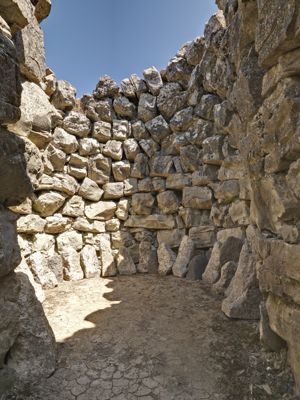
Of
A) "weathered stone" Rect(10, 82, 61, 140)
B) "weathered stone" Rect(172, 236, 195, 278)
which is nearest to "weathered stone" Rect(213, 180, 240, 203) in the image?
"weathered stone" Rect(172, 236, 195, 278)

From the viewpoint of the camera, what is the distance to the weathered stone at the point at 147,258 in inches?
269

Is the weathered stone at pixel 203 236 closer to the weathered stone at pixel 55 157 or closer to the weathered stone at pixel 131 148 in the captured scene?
the weathered stone at pixel 131 148

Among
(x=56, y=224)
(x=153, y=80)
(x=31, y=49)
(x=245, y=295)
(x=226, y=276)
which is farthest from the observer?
(x=153, y=80)

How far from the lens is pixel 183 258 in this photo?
622cm

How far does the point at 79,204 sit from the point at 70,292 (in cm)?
239

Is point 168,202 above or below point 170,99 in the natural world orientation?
below

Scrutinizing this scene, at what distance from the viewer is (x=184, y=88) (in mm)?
7258

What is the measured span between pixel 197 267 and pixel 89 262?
2.70 m

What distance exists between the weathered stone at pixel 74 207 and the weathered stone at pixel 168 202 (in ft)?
6.86

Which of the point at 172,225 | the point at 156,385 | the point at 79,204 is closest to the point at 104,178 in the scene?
the point at 79,204

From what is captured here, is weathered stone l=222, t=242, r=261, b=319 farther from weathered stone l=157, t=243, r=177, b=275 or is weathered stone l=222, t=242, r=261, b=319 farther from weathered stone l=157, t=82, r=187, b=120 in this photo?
weathered stone l=157, t=82, r=187, b=120

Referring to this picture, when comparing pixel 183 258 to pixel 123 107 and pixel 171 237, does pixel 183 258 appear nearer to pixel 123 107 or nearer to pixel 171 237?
pixel 171 237

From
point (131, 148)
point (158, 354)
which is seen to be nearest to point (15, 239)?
point (158, 354)

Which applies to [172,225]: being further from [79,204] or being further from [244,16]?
[244,16]
